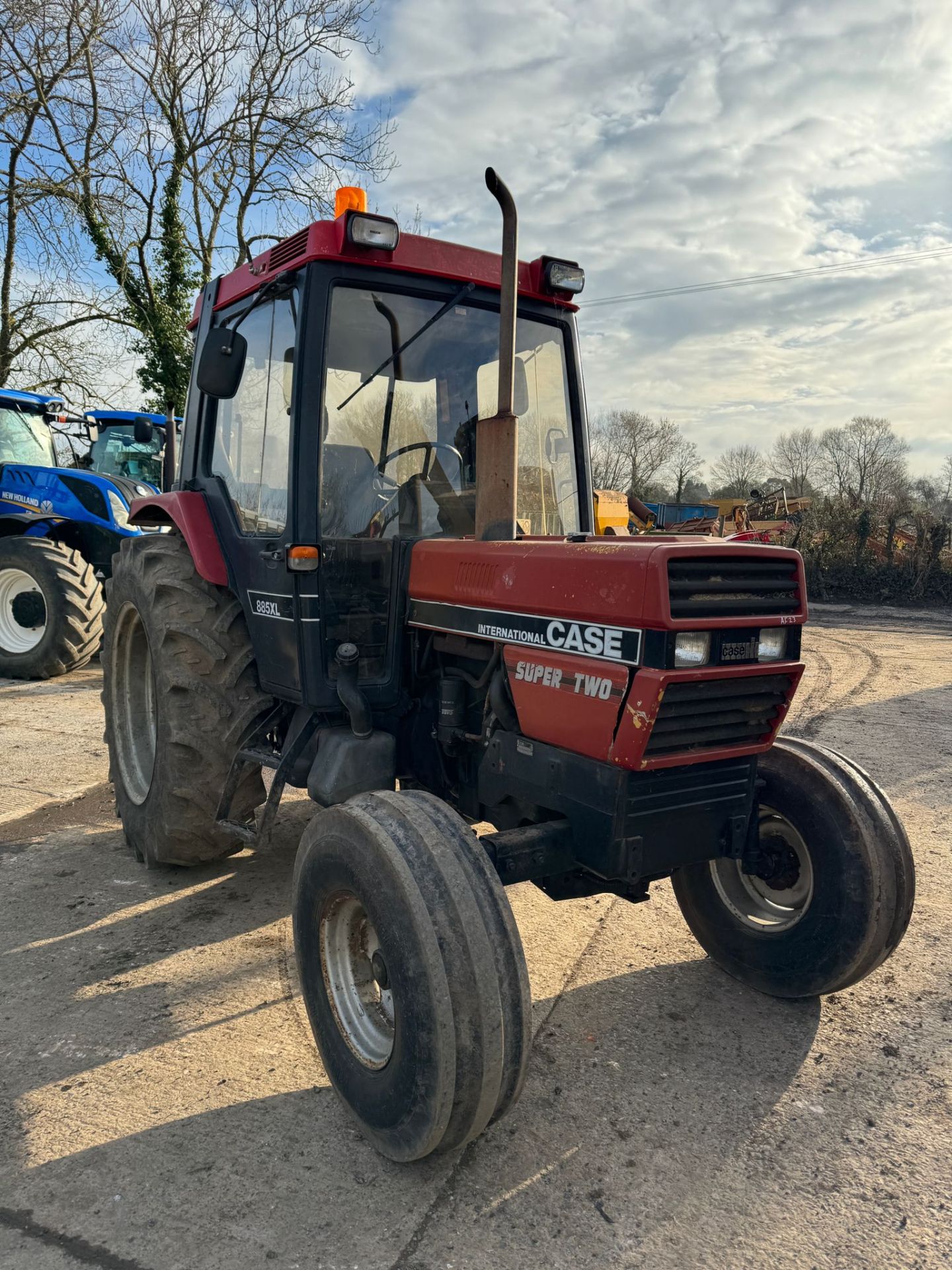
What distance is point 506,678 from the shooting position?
2.65 meters

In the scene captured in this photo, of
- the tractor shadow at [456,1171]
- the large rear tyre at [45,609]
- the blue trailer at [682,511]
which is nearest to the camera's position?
the tractor shadow at [456,1171]

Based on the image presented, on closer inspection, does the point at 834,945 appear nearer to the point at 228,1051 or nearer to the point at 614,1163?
the point at 614,1163

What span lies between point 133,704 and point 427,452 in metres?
2.12

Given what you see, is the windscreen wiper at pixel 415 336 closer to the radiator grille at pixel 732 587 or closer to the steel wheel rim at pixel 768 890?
the radiator grille at pixel 732 587

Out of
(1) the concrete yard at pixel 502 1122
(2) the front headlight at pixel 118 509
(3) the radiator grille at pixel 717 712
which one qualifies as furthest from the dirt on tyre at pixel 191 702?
(2) the front headlight at pixel 118 509

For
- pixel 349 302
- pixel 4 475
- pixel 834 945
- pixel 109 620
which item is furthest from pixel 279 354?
pixel 4 475

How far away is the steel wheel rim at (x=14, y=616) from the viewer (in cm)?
790

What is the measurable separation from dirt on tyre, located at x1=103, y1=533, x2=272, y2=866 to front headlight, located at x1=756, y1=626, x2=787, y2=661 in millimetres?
1967

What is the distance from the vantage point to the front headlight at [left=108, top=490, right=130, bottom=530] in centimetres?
843

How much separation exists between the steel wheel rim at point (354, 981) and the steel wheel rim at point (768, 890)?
1.33 meters

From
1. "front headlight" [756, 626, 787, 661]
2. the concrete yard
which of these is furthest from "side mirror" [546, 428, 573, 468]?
the concrete yard

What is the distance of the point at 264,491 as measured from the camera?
326 centimetres

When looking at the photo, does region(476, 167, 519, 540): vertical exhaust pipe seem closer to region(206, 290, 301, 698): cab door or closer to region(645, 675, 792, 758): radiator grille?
region(206, 290, 301, 698): cab door

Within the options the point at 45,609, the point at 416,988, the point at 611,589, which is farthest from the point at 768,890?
the point at 45,609
